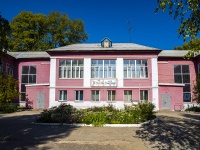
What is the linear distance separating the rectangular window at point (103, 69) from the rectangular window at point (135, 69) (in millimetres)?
1587

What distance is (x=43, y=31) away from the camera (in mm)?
45125

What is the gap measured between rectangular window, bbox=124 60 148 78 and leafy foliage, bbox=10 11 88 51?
21826mm

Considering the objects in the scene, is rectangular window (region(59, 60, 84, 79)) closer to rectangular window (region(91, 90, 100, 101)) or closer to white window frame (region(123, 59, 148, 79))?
rectangular window (region(91, 90, 100, 101))

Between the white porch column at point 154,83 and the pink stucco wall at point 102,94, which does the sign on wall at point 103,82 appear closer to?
the pink stucco wall at point 102,94

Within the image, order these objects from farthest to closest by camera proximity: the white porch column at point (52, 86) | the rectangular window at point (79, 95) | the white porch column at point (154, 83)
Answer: the rectangular window at point (79, 95) < the white porch column at point (52, 86) < the white porch column at point (154, 83)

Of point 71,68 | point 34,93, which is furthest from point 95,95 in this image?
point 34,93

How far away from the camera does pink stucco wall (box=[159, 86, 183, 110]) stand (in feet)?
88.3

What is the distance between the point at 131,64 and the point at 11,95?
555 inches

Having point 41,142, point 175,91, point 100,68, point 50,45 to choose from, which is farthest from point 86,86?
point 50,45

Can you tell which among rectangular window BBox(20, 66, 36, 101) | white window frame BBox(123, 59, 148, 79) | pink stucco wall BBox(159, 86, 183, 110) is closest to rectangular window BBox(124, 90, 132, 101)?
white window frame BBox(123, 59, 148, 79)

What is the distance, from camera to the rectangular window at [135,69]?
86.8 ft

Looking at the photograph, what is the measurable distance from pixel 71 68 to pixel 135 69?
25.8 feet

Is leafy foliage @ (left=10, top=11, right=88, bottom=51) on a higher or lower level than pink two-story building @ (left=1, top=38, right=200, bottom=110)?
higher

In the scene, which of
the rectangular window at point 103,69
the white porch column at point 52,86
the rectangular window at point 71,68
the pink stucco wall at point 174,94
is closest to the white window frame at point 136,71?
the rectangular window at point 103,69
